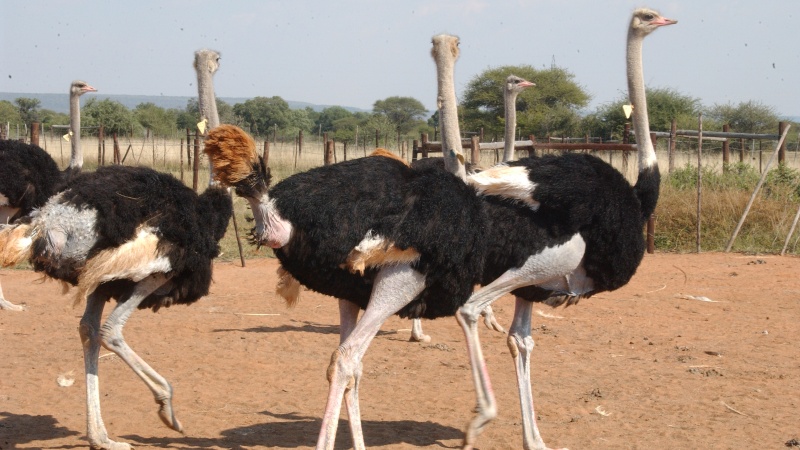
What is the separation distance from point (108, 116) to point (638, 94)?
3082cm

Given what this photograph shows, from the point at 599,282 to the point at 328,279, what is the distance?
1.39 meters

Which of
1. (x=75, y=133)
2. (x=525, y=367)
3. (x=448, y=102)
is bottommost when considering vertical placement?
(x=525, y=367)

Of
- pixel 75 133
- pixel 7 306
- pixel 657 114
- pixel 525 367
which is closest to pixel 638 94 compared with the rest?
pixel 525 367

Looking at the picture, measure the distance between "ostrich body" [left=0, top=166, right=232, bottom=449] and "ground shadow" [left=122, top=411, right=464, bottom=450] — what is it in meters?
0.19

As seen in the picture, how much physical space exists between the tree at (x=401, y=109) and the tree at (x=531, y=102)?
75.9 ft

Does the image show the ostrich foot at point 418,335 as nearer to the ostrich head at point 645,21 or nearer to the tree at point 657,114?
the ostrich head at point 645,21

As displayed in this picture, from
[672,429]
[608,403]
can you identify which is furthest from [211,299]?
[672,429]

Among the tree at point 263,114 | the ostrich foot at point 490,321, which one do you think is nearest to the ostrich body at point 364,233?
the ostrich foot at point 490,321

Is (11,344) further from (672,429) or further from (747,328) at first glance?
(747,328)

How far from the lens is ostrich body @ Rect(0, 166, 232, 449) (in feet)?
13.5

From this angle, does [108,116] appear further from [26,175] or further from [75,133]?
[26,175]

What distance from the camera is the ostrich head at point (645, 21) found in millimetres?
5566

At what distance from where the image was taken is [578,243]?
4266mm

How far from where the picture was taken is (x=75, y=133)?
7871 mm
